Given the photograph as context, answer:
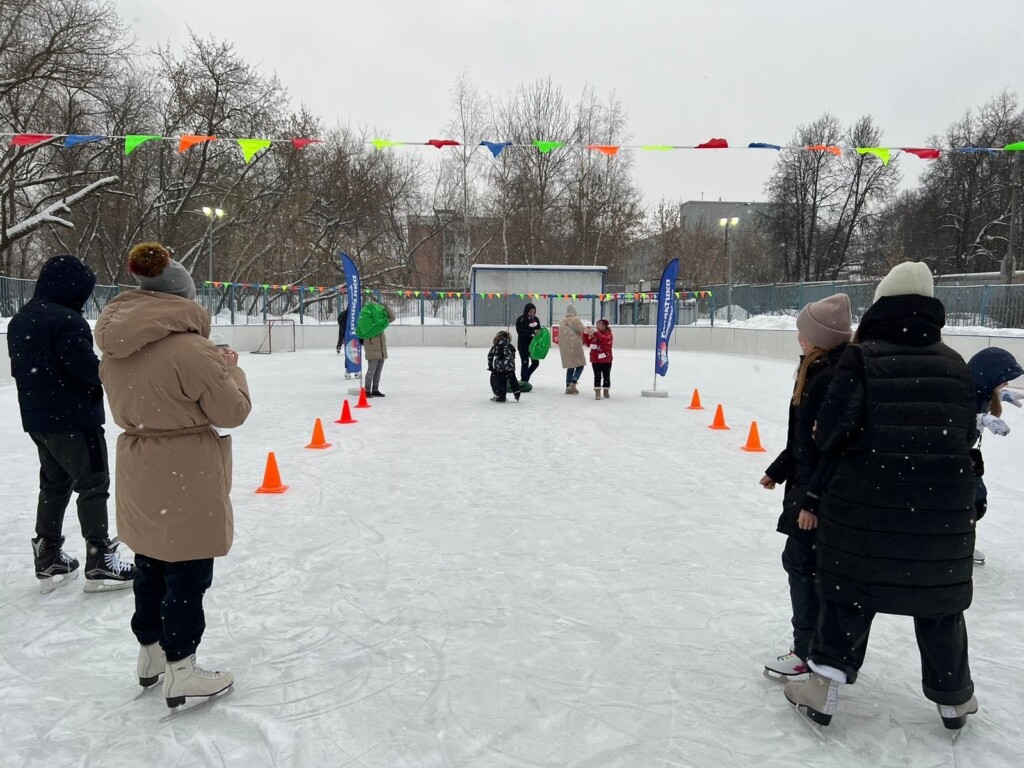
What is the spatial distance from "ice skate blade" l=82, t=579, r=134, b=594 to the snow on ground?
2.0 inches

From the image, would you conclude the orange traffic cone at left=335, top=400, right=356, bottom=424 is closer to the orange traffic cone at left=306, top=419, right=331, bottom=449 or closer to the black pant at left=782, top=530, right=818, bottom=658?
the orange traffic cone at left=306, top=419, right=331, bottom=449

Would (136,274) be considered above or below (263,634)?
above

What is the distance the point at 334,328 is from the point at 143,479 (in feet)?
78.5

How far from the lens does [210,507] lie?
7.91 feet

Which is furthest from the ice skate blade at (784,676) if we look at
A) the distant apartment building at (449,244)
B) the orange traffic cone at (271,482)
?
the distant apartment building at (449,244)

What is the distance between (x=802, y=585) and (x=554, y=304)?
2647cm

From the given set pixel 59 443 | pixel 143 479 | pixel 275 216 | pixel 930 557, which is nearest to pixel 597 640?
pixel 930 557

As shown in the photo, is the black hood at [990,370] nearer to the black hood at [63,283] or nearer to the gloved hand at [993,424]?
the gloved hand at [993,424]

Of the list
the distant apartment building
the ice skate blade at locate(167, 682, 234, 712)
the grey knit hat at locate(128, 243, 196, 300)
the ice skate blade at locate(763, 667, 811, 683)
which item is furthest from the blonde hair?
the distant apartment building

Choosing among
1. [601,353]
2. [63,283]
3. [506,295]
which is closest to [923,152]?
[601,353]

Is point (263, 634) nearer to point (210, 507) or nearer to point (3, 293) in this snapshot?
point (210, 507)

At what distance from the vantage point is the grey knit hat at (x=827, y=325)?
2.68 metres

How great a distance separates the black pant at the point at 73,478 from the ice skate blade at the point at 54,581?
0.21m

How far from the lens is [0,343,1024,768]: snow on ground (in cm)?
235
